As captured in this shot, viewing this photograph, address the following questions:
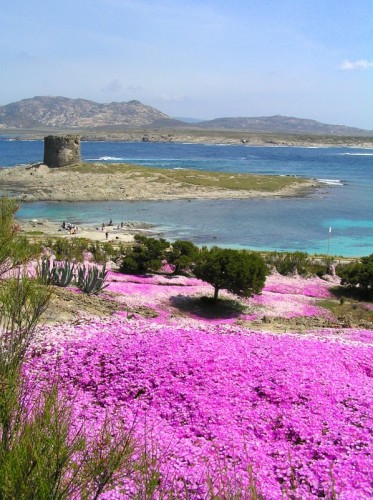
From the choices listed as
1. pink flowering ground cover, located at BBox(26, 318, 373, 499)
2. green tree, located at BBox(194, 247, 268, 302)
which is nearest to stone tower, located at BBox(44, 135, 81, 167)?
green tree, located at BBox(194, 247, 268, 302)

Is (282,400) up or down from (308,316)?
up

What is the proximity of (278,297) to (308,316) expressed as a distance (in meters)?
3.13

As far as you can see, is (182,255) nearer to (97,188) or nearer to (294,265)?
(294,265)

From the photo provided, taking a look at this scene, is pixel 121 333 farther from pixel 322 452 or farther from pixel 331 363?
pixel 322 452

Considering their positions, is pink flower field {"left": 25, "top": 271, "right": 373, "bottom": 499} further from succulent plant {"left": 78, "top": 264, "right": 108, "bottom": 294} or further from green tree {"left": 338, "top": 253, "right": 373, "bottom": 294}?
green tree {"left": 338, "top": 253, "right": 373, "bottom": 294}

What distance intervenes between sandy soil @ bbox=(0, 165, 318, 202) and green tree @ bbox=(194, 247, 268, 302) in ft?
159

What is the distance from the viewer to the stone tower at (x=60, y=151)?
279 feet

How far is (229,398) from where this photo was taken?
11.5 m

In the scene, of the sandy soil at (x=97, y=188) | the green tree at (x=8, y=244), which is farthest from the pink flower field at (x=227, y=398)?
the sandy soil at (x=97, y=188)

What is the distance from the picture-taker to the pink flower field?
8.84 metres

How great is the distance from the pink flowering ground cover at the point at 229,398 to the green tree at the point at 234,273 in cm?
816

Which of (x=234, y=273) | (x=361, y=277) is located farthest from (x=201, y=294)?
(x=361, y=277)

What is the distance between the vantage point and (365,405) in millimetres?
11344

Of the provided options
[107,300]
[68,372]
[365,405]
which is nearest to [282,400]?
[365,405]
